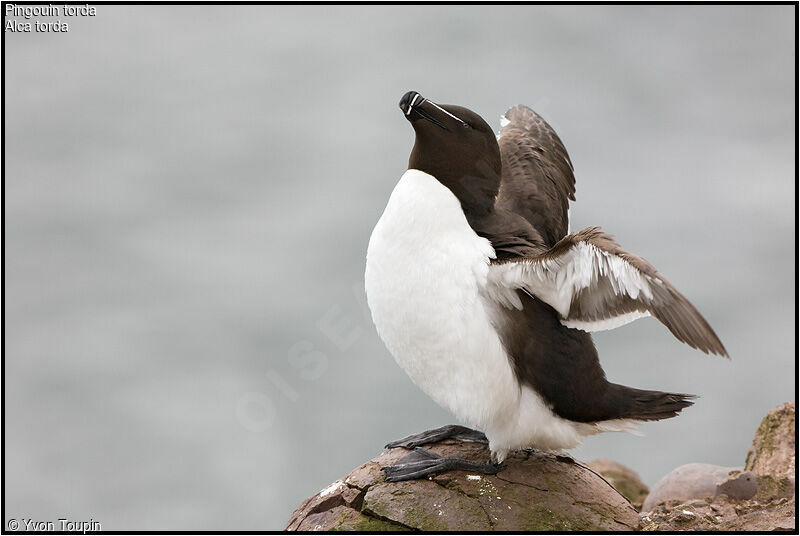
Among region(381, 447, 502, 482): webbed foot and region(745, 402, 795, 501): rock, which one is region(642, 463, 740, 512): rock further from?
region(381, 447, 502, 482): webbed foot

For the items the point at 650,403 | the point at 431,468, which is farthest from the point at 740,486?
the point at 431,468

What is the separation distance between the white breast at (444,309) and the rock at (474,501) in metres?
0.43

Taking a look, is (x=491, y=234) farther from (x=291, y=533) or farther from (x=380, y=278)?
(x=291, y=533)

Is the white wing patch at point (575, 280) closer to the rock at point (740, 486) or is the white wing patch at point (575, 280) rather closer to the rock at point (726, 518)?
the rock at point (726, 518)

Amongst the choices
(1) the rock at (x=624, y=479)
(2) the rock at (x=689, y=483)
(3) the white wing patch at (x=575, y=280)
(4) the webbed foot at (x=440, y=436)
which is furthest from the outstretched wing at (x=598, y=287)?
(1) the rock at (x=624, y=479)

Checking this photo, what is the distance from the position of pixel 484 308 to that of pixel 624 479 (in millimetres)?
5555

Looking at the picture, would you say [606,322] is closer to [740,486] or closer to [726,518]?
[726,518]

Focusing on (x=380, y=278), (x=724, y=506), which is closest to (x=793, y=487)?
(x=724, y=506)

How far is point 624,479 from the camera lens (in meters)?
11.5

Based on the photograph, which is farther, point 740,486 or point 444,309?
point 740,486

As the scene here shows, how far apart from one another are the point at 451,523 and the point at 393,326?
1418 mm

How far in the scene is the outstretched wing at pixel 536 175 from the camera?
7895 millimetres

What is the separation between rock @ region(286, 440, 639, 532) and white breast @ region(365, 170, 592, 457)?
0.43 metres

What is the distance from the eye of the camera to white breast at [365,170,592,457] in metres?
6.70
